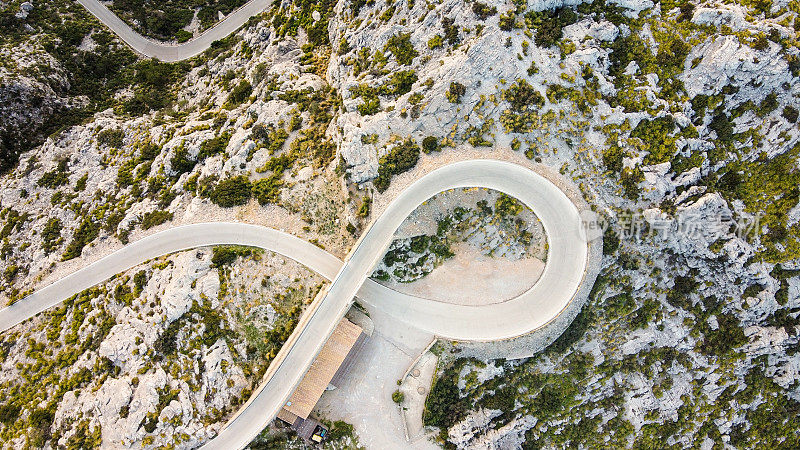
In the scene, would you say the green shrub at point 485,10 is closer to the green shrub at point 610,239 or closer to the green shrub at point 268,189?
the green shrub at point 610,239

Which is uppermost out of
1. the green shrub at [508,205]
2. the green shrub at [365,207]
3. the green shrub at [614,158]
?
the green shrub at [614,158]

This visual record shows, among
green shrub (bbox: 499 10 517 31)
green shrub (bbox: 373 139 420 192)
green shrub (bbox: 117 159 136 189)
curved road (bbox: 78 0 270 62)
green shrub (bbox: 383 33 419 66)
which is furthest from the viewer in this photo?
curved road (bbox: 78 0 270 62)

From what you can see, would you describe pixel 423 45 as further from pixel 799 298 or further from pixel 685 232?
pixel 799 298

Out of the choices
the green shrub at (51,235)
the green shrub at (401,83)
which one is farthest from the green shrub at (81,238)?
the green shrub at (401,83)

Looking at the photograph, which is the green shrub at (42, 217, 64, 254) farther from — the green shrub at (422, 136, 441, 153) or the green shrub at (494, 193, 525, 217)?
the green shrub at (494, 193, 525, 217)

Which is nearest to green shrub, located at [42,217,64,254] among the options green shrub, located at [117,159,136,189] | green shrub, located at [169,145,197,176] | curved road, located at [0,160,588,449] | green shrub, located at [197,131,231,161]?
green shrub, located at [117,159,136,189]

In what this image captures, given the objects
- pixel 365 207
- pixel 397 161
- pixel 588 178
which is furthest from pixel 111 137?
pixel 588 178

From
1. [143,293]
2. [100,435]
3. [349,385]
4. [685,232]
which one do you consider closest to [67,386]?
[100,435]
